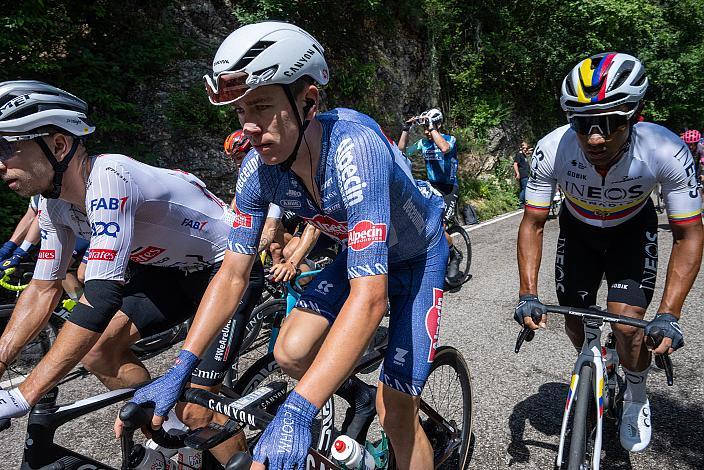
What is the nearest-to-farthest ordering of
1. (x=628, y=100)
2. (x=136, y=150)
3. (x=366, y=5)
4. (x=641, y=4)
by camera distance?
1. (x=628, y=100)
2. (x=136, y=150)
3. (x=366, y=5)
4. (x=641, y=4)

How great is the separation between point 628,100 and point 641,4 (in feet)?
74.8

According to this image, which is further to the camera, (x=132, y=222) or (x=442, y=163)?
(x=442, y=163)

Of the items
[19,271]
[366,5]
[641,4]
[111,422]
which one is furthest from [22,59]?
[641,4]

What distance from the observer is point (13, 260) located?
16.8 feet

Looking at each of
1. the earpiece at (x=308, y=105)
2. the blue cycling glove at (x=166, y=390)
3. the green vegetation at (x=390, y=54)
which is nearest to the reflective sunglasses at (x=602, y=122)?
the earpiece at (x=308, y=105)

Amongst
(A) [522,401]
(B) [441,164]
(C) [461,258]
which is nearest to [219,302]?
(A) [522,401]

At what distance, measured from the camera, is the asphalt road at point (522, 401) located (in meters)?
3.24

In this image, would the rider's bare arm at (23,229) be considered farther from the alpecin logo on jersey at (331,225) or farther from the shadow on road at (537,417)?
the shadow on road at (537,417)

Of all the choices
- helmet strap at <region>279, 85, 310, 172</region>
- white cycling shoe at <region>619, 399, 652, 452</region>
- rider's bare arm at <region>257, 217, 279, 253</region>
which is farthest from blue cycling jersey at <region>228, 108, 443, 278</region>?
rider's bare arm at <region>257, 217, 279, 253</region>

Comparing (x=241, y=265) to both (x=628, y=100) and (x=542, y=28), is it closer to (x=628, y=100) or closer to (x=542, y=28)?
(x=628, y=100)

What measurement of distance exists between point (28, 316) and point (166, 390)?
3.61ft

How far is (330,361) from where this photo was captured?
1.62 m

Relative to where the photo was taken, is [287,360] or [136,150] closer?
[287,360]

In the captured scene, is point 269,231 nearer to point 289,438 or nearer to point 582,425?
point 582,425
